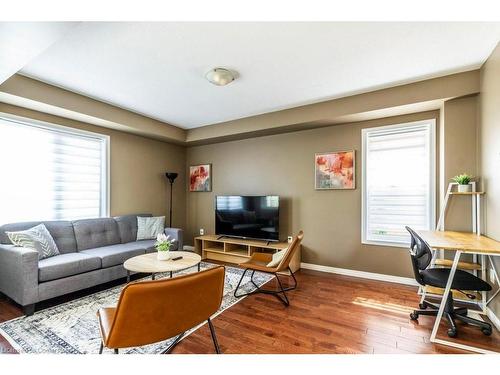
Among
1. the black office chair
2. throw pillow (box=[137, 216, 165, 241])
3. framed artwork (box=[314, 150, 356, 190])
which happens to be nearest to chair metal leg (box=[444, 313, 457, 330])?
the black office chair

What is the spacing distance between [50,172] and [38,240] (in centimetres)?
109

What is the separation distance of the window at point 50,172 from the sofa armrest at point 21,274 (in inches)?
34.4

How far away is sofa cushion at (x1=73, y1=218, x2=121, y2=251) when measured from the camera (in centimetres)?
328

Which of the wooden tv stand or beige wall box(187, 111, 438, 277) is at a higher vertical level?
beige wall box(187, 111, 438, 277)

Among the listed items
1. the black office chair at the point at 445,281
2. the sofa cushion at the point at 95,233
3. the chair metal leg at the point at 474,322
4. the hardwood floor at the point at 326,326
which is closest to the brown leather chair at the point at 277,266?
the hardwood floor at the point at 326,326

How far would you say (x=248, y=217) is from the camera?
414 centimetres

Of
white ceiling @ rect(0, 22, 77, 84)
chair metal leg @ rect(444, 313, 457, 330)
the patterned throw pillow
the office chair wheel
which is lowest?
the office chair wheel

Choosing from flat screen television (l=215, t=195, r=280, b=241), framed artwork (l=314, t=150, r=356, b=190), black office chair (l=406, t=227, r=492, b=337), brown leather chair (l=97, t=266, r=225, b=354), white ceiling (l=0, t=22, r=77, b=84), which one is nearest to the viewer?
brown leather chair (l=97, t=266, r=225, b=354)

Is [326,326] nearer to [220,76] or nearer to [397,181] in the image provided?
[397,181]

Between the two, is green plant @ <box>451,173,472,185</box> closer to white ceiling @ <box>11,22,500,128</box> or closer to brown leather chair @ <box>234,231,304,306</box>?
white ceiling @ <box>11,22,500,128</box>

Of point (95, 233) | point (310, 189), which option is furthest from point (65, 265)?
point (310, 189)

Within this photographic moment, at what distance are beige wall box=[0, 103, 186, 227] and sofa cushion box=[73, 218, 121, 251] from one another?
37 cm

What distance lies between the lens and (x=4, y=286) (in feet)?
8.02

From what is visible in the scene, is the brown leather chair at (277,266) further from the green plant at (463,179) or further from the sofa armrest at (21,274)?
the sofa armrest at (21,274)
